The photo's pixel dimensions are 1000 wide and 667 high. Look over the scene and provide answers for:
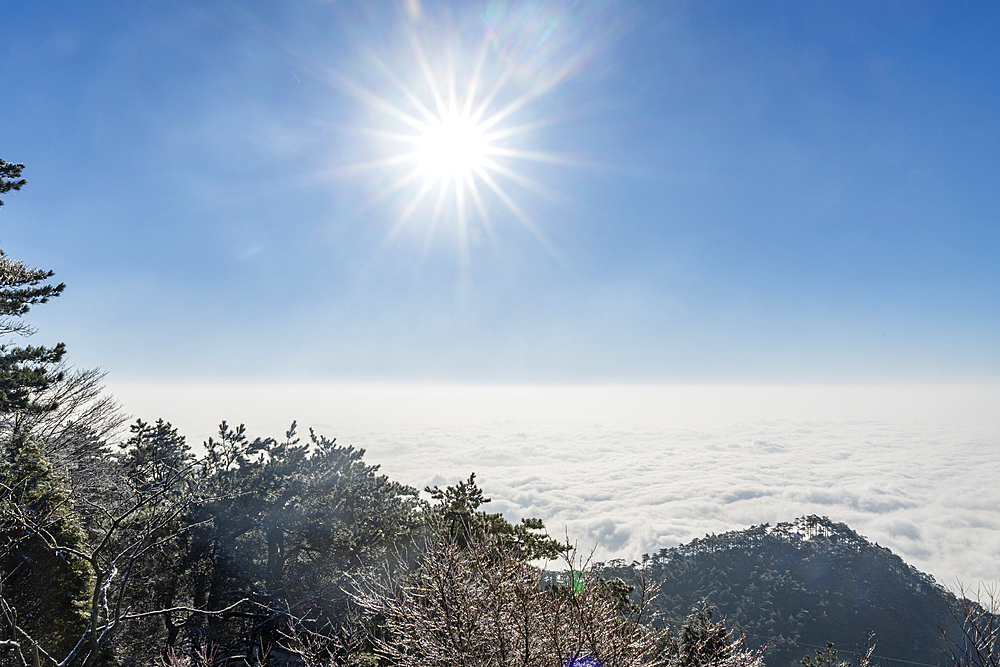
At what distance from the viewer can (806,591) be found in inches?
2717

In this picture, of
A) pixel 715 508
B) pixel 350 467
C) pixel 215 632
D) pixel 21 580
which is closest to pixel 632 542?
pixel 715 508

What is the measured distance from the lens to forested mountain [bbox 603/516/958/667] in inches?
2350

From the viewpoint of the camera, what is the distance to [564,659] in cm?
633

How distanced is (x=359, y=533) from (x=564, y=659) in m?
20.5

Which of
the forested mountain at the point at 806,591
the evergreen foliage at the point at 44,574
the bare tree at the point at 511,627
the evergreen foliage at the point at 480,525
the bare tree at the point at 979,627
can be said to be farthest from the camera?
the forested mountain at the point at 806,591

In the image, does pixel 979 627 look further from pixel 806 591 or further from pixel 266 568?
pixel 806 591

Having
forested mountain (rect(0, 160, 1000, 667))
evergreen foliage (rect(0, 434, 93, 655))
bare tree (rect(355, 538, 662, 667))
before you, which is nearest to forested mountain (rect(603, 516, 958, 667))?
forested mountain (rect(0, 160, 1000, 667))

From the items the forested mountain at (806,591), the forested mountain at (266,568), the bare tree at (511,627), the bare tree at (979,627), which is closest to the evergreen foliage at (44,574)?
the forested mountain at (266,568)

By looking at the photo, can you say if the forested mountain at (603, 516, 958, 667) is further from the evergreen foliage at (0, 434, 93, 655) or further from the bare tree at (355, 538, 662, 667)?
the evergreen foliage at (0, 434, 93, 655)

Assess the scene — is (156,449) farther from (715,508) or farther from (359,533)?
(715,508)

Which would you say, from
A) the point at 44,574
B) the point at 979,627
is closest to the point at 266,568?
the point at 44,574

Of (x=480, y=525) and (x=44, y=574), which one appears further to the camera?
(x=480, y=525)

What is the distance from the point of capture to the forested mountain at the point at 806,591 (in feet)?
196

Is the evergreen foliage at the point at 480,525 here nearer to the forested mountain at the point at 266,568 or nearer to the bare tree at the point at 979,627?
the forested mountain at the point at 266,568
